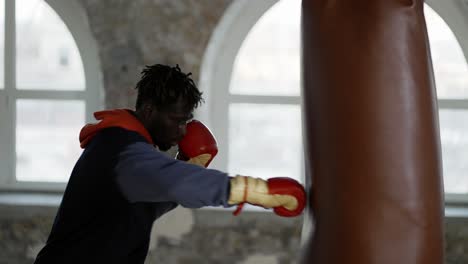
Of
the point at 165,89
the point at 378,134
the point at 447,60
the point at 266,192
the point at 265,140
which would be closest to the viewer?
the point at 378,134

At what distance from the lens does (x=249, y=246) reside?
2965 mm

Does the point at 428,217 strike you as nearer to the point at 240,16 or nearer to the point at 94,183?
the point at 94,183

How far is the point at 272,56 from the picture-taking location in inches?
124

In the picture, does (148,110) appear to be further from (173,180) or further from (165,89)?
(173,180)

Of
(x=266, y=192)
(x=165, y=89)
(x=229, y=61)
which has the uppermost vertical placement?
(x=229, y=61)

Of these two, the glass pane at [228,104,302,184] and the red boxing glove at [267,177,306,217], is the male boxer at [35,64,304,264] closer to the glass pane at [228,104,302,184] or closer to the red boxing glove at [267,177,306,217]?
the red boxing glove at [267,177,306,217]

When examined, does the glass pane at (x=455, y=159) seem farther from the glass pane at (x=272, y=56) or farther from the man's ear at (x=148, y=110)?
the man's ear at (x=148, y=110)

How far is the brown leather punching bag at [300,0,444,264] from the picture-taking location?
1383 millimetres

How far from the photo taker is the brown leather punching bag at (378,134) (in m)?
1.38

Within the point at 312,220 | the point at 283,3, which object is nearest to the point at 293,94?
the point at 283,3

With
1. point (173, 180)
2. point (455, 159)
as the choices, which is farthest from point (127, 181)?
point (455, 159)

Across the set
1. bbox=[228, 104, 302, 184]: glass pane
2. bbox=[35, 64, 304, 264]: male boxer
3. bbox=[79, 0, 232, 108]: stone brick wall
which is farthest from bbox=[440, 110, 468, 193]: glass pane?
bbox=[35, 64, 304, 264]: male boxer

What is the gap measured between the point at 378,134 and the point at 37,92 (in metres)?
2.20

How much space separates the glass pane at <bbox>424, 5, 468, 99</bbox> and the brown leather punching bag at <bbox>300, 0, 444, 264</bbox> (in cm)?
167
